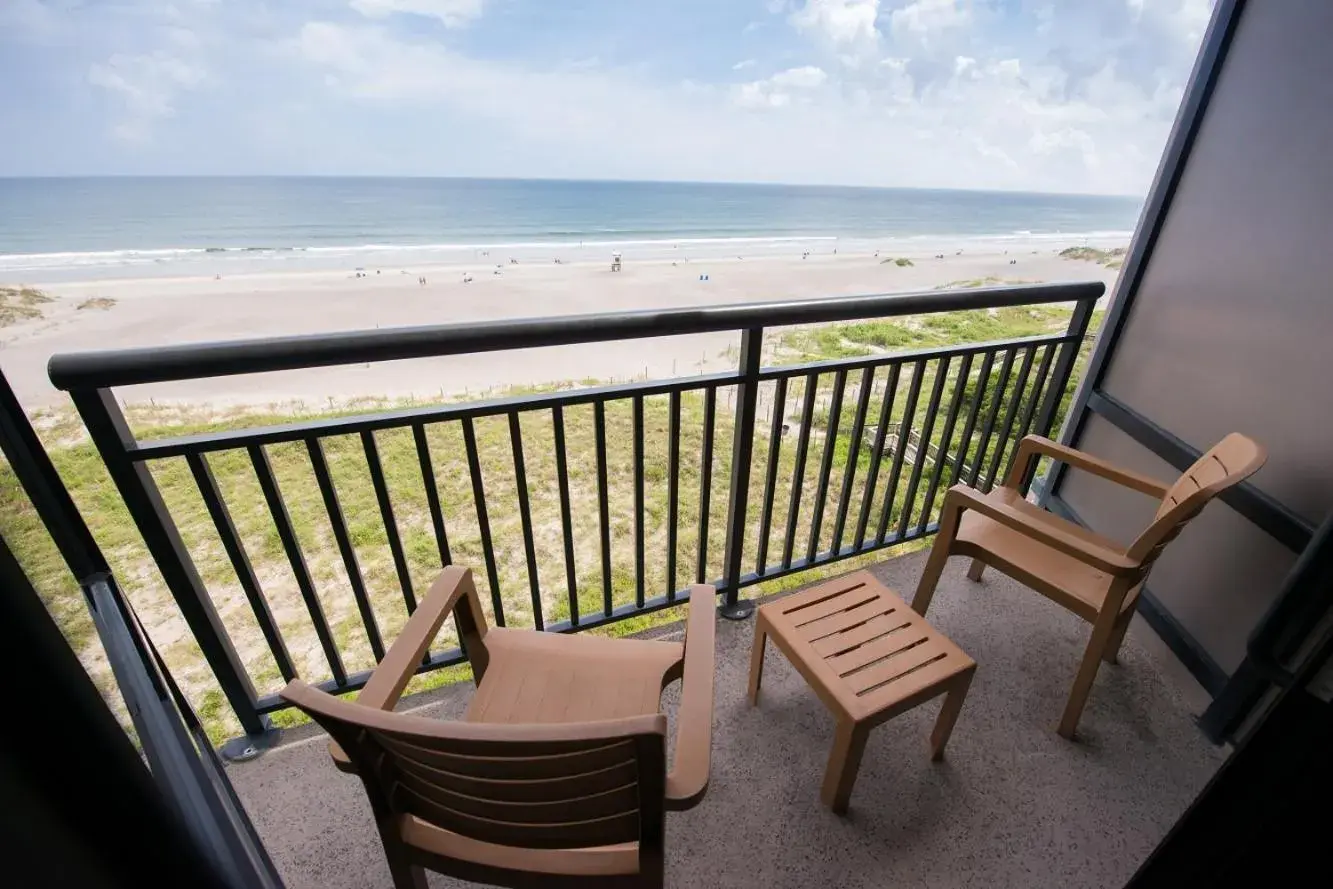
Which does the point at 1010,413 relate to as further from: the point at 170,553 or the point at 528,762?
the point at 170,553

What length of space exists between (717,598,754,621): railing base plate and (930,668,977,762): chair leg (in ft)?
2.29

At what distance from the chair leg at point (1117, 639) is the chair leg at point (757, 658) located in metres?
1.01

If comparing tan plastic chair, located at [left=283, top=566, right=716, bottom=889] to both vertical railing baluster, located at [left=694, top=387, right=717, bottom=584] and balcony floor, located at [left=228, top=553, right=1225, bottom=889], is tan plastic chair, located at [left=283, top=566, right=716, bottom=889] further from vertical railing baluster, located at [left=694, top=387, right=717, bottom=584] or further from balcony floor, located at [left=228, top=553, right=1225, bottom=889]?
vertical railing baluster, located at [left=694, top=387, right=717, bottom=584]

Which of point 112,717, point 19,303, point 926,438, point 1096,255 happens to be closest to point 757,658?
point 926,438

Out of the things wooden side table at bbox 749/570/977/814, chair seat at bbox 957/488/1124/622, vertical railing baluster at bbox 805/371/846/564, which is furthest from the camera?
vertical railing baluster at bbox 805/371/846/564

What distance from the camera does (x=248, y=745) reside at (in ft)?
5.32

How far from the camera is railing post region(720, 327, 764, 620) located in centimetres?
159

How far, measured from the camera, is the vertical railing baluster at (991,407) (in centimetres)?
202

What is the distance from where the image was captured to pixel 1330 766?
16.3 inches

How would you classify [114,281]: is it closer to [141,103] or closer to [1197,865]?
[141,103]

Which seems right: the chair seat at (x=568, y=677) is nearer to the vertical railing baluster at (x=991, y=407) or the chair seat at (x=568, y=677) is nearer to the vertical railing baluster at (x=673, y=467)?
the vertical railing baluster at (x=673, y=467)

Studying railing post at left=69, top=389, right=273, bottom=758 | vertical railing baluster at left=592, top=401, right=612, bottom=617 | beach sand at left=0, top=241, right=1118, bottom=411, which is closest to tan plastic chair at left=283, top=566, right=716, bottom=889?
vertical railing baluster at left=592, top=401, right=612, bottom=617

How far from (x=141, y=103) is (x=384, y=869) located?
34249mm

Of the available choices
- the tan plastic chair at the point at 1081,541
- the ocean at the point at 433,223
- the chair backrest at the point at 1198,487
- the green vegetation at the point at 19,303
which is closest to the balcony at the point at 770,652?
the tan plastic chair at the point at 1081,541
